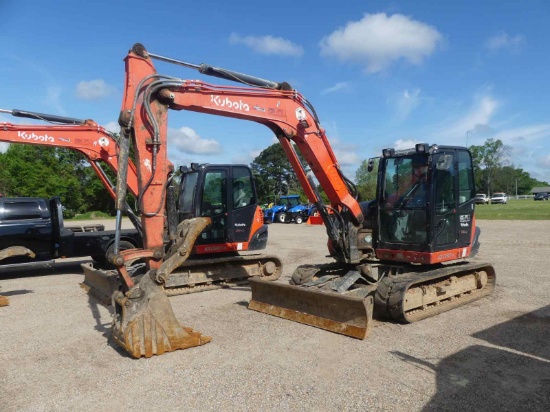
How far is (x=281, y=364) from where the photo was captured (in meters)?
4.99

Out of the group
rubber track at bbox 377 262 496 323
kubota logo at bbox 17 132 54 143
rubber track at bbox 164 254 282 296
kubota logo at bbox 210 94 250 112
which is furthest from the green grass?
kubota logo at bbox 17 132 54 143

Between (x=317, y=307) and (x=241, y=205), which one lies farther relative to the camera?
(x=241, y=205)

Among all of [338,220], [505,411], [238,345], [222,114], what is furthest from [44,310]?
[505,411]

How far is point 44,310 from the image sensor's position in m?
7.78

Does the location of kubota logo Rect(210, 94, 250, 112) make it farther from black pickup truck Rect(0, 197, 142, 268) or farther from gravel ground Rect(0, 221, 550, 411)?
black pickup truck Rect(0, 197, 142, 268)

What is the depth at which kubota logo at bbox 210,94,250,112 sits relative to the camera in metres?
6.62

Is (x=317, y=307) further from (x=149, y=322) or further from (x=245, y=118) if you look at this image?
(x=245, y=118)

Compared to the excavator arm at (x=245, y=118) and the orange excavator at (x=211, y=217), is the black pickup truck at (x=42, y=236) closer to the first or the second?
the orange excavator at (x=211, y=217)

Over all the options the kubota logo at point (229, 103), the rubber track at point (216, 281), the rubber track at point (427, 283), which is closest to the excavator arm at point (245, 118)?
the kubota logo at point (229, 103)

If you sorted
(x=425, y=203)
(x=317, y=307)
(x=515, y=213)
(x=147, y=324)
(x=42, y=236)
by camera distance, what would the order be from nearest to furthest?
(x=147, y=324) < (x=317, y=307) < (x=425, y=203) < (x=42, y=236) < (x=515, y=213)

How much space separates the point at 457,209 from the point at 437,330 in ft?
7.55

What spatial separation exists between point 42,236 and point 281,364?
27.2 ft

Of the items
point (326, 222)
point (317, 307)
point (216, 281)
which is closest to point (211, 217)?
point (216, 281)

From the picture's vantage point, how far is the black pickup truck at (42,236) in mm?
10648
